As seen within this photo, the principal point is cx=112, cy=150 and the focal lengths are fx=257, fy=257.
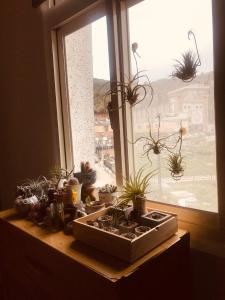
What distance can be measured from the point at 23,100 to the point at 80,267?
1740 mm

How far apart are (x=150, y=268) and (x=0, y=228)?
0.95 meters

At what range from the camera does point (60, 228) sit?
1.24m

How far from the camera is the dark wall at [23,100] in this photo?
202cm

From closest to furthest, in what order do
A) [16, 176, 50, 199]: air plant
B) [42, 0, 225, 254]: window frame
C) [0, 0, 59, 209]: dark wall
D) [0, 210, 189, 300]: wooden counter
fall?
[0, 210, 189, 300]: wooden counter, [42, 0, 225, 254]: window frame, [16, 176, 50, 199]: air plant, [0, 0, 59, 209]: dark wall

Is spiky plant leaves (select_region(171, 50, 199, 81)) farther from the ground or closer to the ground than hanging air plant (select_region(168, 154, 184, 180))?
farther from the ground

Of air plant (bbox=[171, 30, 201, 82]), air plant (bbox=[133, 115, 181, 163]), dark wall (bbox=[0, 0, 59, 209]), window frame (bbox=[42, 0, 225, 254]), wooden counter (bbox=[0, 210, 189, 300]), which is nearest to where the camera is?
wooden counter (bbox=[0, 210, 189, 300])

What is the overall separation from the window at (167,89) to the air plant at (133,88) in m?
0.03

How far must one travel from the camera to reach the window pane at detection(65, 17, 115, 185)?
5.41ft

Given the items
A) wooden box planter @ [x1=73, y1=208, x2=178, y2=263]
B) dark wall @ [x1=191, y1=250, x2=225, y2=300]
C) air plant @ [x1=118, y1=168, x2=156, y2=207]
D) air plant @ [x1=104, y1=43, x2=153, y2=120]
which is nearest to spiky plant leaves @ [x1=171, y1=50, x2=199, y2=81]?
air plant @ [x1=104, y1=43, x2=153, y2=120]

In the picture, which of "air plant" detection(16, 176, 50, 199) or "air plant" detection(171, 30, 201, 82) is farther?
"air plant" detection(16, 176, 50, 199)

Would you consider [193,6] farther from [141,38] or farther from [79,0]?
[79,0]

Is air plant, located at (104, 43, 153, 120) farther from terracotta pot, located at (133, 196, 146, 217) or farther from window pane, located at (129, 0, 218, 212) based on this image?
terracotta pot, located at (133, 196, 146, 217)

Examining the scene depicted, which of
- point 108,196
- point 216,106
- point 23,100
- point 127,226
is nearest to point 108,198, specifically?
point 108,196

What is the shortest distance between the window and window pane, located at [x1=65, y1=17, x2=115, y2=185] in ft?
0.14
